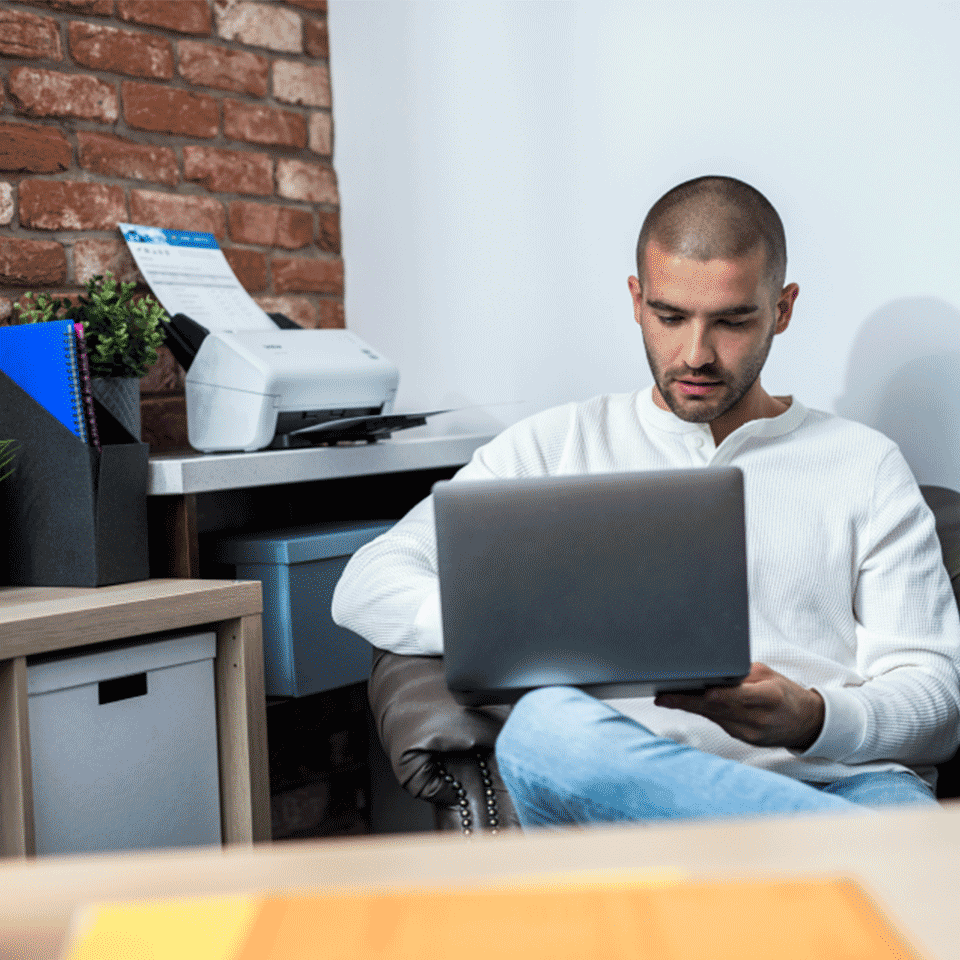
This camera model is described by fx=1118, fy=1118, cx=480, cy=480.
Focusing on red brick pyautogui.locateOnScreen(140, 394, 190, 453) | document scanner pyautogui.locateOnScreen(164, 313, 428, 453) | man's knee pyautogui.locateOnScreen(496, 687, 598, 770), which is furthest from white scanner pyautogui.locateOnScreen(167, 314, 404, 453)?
man's knee pyautogui.locateOnScreen(496, 687, 598, 770)

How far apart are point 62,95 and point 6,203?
24 centimetres

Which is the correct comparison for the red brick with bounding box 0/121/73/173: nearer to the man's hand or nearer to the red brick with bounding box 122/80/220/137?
the red brick with bounding box 122/80/220/137

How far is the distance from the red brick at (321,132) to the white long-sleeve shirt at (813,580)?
122cm

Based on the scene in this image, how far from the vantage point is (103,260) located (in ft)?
6.71

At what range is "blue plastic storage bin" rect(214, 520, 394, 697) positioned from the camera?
5.85 feet

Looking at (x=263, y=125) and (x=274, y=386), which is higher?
(x=263, y=125)

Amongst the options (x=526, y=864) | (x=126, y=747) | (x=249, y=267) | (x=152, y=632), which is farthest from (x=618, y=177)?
(x=526, y=864)

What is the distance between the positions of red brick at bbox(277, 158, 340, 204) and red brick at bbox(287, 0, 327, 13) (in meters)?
0.34

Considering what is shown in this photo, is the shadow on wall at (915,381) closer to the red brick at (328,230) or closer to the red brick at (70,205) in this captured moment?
the red brick at (328,230)

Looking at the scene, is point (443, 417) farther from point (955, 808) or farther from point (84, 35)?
point (955, 808)

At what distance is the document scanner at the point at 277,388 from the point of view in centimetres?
179

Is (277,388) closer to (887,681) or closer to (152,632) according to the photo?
(152,632)

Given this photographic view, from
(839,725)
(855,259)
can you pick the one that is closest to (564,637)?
(839,725)

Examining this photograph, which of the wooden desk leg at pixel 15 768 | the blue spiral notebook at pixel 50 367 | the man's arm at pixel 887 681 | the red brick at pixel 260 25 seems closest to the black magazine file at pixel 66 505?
the blue spiral notebook at pixel 50 367
